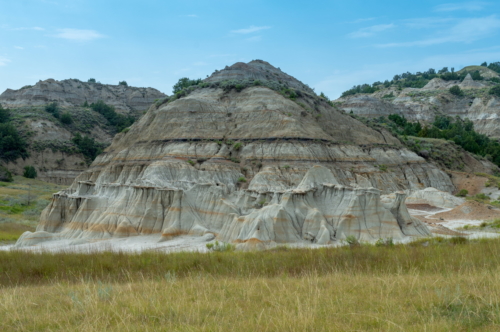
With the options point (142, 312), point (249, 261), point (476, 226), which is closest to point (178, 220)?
point (249, 261)

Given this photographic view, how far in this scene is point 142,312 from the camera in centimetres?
648

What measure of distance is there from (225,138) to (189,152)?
17.2 feet

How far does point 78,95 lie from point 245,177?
322 ft

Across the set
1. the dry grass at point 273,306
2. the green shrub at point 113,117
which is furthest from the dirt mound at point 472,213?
the green shrub at point 113,117

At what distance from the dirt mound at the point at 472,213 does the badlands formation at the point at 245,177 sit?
20.8 feet

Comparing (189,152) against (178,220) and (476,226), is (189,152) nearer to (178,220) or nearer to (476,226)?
(178,220)

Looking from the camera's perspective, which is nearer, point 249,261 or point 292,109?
point 249,261

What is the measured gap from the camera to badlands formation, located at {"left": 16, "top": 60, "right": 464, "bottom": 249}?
22.6 meters

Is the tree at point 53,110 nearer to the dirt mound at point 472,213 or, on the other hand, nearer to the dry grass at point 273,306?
the dirt mound at point 472,213

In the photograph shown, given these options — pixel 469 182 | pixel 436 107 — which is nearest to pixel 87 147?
pixel 469 182

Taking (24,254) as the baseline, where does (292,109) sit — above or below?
above

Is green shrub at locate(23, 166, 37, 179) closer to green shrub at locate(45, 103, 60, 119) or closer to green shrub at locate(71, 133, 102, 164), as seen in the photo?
green shrub at locate(71, 133, 102, 164)

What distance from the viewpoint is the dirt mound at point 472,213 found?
1342 inches

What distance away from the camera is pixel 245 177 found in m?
37.9
